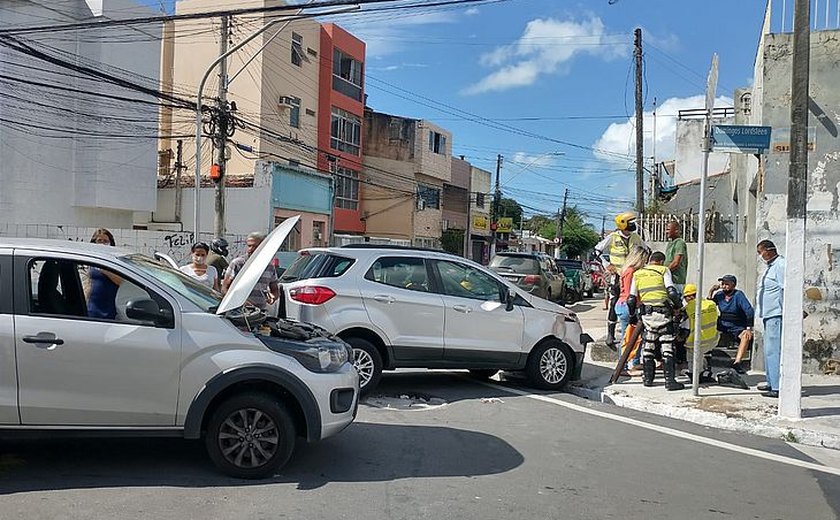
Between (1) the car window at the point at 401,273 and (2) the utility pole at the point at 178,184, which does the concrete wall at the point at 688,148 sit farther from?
(1) the car window at the point at 401,273

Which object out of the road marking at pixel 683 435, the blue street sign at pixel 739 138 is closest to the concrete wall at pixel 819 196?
the blue street sign at pixel 739 138

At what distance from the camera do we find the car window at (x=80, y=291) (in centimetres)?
488

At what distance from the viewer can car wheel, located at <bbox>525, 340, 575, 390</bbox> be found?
887 cm

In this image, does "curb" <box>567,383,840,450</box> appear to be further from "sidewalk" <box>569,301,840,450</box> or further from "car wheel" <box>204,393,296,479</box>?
"car wheel" <box>204,393,296,479</box>

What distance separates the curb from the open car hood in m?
4.96

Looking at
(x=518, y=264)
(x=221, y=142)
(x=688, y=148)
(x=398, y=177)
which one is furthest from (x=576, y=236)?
(x=221, y=142)

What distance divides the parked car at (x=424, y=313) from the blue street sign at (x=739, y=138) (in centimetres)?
279

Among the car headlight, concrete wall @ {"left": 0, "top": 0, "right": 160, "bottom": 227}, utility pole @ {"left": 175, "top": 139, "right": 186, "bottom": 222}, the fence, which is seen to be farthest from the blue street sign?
utility pole @ {"left": 175, "top": 139, "right": 186, "bottom": 222}

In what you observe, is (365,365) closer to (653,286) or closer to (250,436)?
(250,436)

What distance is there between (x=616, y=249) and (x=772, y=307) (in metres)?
2.94

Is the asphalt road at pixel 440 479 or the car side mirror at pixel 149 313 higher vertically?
the car side mirror at pixel 149 313

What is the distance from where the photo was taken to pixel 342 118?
39.3 meters

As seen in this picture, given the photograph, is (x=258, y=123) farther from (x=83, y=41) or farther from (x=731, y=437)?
(x=731, y=437)

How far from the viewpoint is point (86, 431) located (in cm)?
485
